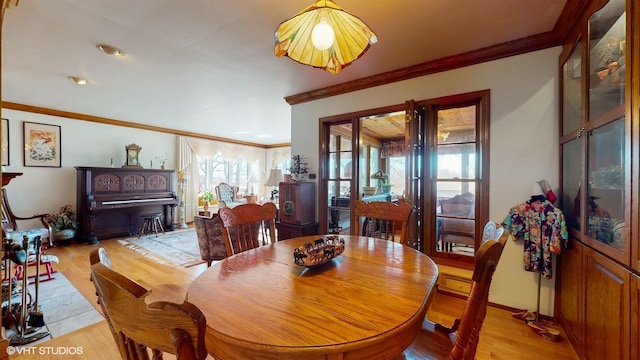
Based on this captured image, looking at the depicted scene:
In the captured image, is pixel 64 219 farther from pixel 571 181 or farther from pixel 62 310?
pixel 571 181

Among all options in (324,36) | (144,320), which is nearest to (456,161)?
(324,36)

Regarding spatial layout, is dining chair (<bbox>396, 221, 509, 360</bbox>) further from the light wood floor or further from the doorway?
the doorway

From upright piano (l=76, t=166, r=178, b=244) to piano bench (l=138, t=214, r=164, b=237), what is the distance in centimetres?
13

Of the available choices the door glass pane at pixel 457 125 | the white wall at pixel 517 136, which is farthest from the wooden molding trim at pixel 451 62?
the door glass pane at pixel 457 125

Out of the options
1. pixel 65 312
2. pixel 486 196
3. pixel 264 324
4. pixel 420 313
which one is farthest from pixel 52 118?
pixel 486 196

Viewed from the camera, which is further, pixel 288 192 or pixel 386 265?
pixel 288 192

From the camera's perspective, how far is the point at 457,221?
266cm

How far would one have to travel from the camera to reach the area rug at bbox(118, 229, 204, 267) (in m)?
3.81

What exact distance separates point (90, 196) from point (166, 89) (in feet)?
9.17

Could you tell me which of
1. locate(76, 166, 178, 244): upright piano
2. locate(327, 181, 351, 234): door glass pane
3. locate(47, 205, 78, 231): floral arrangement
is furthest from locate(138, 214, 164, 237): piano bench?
locate(327, 181, 351, 234): door glass pane

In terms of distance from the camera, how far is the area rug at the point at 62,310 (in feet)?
6.90

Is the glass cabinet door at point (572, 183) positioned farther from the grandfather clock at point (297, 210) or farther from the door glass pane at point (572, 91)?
the grandfather clock at point (297, 210)

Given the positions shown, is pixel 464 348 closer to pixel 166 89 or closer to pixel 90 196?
pixel 166 89

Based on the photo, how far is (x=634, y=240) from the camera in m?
1.13
